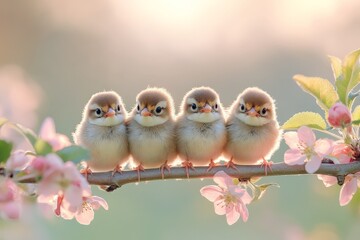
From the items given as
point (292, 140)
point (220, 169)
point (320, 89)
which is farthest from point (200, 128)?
point (320, 89)

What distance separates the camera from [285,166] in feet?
5.45

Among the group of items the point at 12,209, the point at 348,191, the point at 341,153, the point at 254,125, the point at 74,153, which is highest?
the point at 74,153

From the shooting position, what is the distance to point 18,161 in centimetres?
136

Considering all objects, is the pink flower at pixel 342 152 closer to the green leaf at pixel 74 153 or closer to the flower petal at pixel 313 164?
the flower petal at pixel 313 164

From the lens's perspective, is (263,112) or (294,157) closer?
(294,157)

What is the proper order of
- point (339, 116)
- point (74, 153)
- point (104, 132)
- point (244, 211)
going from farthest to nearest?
1. point (104, 132)
2. point (244, 211)
3. point (339, 116)
4. point (74, 153)

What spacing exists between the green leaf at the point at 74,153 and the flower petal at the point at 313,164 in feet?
1.85

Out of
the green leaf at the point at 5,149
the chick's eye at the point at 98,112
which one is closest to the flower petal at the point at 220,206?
the green leaf at the point at 5,149

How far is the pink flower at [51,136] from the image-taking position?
1321 mm

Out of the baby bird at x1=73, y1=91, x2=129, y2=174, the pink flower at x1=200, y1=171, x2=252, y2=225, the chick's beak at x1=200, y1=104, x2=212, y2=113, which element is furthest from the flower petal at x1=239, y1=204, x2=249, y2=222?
the chick's beak at x1=200, y1=104, x2=212, y2=113

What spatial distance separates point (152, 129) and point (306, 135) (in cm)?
85

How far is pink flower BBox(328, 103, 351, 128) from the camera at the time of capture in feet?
5.01

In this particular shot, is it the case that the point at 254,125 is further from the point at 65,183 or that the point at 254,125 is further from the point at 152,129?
the point at 65,183

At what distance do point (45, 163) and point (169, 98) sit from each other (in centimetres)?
130
